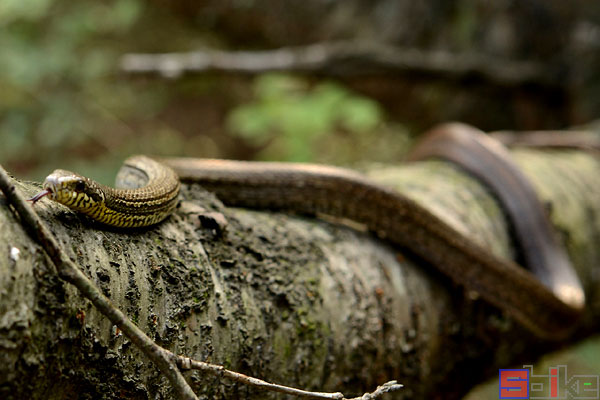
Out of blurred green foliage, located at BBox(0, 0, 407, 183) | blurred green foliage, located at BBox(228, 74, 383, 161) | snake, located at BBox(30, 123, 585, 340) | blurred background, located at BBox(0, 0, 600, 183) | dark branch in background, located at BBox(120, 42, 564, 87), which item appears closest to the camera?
snake, located at BBox(30, 123, 585, 340)

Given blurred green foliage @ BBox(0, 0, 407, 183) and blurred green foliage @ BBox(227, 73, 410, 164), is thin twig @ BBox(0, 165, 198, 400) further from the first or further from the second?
blurred green foliage @ BBox(227, 73, 410, 164)

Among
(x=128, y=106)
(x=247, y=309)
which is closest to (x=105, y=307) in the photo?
(x=247, y=309)

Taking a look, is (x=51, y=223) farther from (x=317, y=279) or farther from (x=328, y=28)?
(x=328, y=28)

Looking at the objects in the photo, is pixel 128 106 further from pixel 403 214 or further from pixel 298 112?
pixel 403 214

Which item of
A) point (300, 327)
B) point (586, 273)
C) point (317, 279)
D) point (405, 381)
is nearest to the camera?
point (300, 327)

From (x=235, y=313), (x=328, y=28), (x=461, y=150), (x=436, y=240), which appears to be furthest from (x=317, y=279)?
(x=328, y=28)

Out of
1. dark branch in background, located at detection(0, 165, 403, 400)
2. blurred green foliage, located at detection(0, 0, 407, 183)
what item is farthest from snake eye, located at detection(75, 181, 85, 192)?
blurred green foliage, located at detection(0, 0, 407, 183)

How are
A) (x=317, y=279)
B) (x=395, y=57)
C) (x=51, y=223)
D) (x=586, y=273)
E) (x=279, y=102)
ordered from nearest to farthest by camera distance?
(x=51, y=223)
(x=317, y=279)
(x=586, y=273)
(x=395, y=57)
(x=279, y=102)
